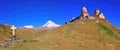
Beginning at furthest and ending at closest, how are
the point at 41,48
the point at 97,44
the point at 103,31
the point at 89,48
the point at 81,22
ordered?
the point at 81,22 < the point at 103,31 < the point at 97,44 < the point at 89,48 < the point at 41,48

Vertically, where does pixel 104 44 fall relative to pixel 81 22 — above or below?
below

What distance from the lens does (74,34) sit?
6033 inches

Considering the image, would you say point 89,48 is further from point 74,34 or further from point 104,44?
point 74,34

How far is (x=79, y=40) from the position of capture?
139125 millimetres

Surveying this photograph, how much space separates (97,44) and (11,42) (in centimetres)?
4447

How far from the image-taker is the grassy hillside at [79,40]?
112 metres

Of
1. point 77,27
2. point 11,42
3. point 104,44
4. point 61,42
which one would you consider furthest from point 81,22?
point 11,42

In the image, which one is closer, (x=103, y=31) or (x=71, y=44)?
(x=71, y=44)

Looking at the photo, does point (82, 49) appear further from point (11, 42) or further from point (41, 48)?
point (11, 42)

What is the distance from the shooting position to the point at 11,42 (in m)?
110

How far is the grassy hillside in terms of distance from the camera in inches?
4411

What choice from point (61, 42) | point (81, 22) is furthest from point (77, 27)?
point (61, 42)

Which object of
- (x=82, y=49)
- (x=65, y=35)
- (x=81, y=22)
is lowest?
(x=82, y=49)

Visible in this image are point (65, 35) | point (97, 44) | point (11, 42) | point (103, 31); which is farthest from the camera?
point (103, 31)
